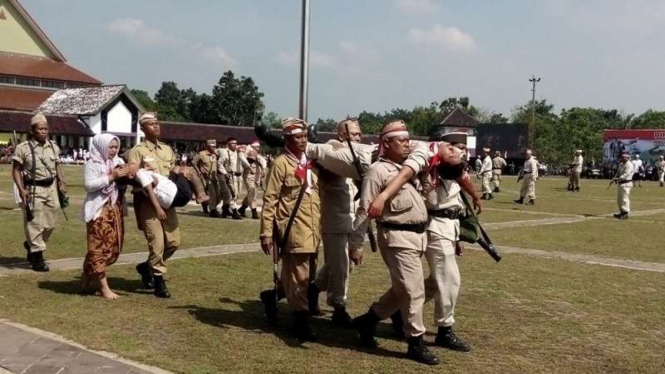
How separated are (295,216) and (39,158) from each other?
168 inches

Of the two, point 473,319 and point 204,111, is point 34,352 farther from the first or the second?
point 204,111

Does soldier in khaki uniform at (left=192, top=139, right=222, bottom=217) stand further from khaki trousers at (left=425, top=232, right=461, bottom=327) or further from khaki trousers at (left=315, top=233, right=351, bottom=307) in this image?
khaki trousers at (left=425, top=232, right=461, bottom=327)

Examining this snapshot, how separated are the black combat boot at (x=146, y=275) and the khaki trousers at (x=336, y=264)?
225 centimetres

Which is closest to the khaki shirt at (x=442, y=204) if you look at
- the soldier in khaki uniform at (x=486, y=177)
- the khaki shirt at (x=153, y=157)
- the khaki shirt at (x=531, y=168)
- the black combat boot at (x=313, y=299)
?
the black combat boot at (x=313, y=299)

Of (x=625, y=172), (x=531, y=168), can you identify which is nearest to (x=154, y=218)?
(x=625, y=172)

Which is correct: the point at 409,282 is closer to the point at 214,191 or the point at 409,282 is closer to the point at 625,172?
the point at 214,191

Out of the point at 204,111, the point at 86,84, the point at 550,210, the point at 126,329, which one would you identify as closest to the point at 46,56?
the point at 86,84

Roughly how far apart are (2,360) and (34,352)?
237 millimetres

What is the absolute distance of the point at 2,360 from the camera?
5.39 m

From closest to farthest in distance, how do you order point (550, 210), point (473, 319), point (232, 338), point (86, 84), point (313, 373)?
point (313, 373), point (232, 338), point (473, 319), point (550, 210), point (86, 84)

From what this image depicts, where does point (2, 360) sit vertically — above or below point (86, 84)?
below

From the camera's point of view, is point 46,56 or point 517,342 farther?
point 46,56

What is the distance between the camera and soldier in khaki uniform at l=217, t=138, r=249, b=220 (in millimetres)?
16516

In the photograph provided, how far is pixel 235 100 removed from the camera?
102 metres
